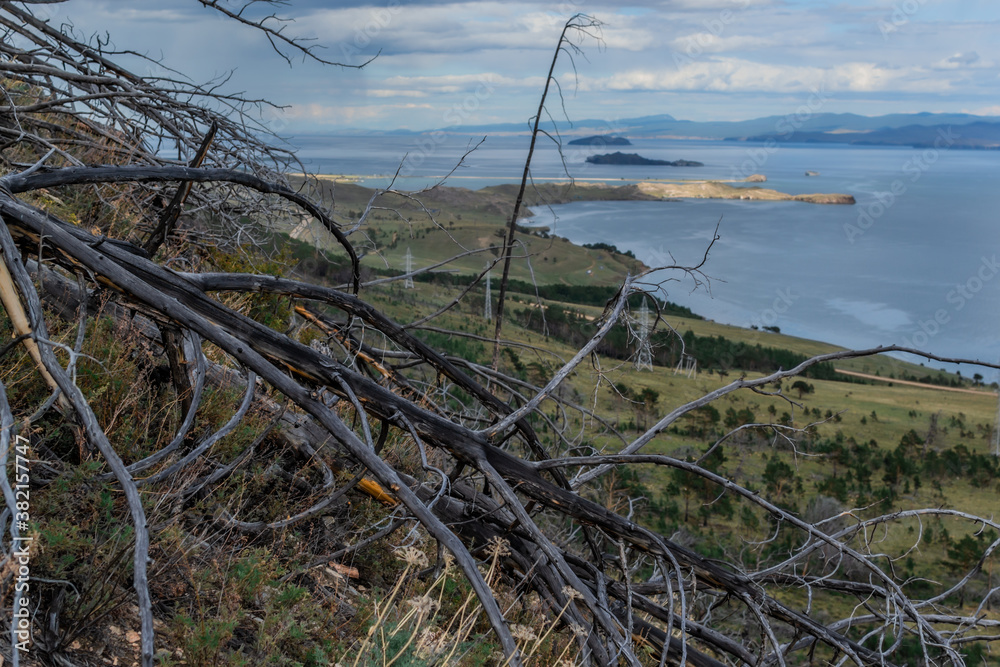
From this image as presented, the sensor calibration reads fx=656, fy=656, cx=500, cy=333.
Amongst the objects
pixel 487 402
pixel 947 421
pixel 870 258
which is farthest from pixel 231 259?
pixel 870 258

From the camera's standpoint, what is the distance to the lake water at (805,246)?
529cm

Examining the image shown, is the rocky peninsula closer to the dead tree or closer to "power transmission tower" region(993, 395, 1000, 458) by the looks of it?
"power transmission tower" region(993, 395, 1000, 458)

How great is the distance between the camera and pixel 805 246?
200 feet

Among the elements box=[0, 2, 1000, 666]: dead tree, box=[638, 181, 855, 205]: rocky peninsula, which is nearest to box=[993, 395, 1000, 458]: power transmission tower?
box=[0, 2, 1000, 666]: dead tree

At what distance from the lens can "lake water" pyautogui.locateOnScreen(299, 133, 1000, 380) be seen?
529cm

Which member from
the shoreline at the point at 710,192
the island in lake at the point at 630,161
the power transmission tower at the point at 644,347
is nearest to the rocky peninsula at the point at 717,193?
the shoreline at the point at 710,192

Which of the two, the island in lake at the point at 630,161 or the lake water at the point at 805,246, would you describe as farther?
the island in lake at the point at 630,161

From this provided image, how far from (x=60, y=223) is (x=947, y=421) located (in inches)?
1283

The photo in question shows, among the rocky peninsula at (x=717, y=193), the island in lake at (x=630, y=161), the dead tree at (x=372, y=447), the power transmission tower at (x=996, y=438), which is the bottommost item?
the power transmission tower at (x=996, y=438)

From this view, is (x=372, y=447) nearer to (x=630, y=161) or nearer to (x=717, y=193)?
(x=717, y=193)

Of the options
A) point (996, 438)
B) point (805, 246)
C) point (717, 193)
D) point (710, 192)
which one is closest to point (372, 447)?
point (996, 438)

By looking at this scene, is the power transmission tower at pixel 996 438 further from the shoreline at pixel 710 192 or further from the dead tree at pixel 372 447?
the shoreline at pixel 710 192

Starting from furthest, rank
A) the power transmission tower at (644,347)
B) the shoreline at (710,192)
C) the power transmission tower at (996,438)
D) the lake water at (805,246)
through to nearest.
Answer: the shoreline at (710,192)
the power transmission tower at (996,438)
the lake water at (805,246)
the power transmission tower at (644,347)

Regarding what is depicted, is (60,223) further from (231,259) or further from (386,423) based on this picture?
(231,259)
